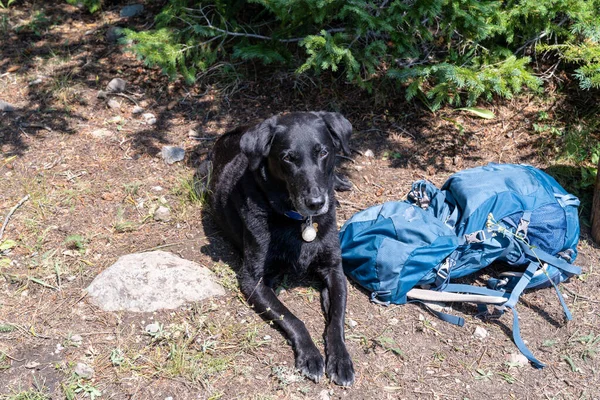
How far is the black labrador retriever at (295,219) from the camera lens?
316 cm

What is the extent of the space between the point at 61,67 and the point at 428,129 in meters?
3.88

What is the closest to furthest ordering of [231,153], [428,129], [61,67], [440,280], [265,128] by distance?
1. [265,128]
2. [440,280]
3. [231,153]
4. [428,129]
5. [61,67]

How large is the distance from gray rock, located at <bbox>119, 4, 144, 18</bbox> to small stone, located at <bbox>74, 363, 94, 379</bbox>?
15.4ft

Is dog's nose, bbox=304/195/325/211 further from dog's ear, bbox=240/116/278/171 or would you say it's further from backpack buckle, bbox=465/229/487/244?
backpack buckle, bbox=465/229/487/244

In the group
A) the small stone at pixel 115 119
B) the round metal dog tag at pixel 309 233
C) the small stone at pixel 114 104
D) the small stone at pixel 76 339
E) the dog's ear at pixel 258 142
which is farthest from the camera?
the small stone at pixel 114 104

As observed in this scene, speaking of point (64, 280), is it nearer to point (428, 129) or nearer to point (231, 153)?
point (231, 153)

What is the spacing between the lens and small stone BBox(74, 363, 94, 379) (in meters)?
2.93

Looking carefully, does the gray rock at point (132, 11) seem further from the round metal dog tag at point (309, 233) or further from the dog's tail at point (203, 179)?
the round metal dog tag at point (309, 233)

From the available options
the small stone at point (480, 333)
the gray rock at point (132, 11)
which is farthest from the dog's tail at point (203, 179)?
the gray rock at point (132, 11)

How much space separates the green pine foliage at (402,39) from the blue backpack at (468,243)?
84cm

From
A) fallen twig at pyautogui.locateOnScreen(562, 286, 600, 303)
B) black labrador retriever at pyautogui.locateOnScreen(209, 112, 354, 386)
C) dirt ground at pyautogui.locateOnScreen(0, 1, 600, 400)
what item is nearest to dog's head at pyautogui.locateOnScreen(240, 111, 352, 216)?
black labrador retriever at pyautogui.locateOnScreen(209, 112, 354, 386)

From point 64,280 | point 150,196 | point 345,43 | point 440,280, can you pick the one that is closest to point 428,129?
point 345,43

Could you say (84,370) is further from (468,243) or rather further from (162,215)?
(468,243)

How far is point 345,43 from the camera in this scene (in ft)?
14.7
